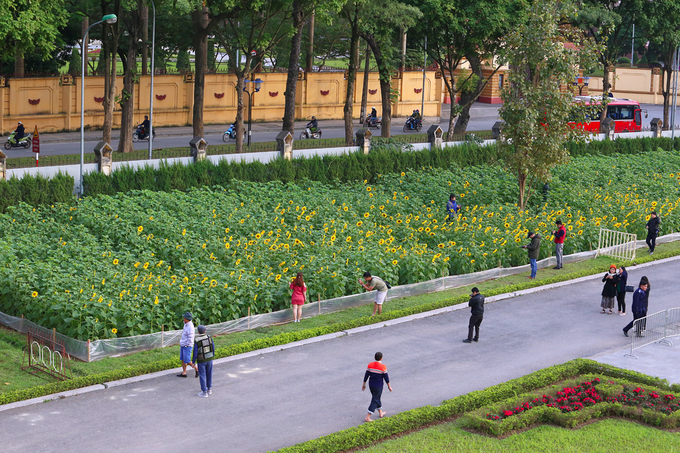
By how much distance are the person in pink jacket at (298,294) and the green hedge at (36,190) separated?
11254 millimetres

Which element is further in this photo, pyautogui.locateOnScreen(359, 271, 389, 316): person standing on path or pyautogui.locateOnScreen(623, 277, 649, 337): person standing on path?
pyautogui.locateOnScreen(359, 271, 389, 316): person standing on path

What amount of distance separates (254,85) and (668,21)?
81.4 ft

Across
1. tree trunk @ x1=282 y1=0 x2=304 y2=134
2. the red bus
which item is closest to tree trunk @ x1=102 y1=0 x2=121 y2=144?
tree trunk @ x1=282 y1=0 x2=304 y2=134

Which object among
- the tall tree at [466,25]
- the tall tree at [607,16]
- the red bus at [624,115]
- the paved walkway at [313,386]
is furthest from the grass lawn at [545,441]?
the red bus at [624,115]

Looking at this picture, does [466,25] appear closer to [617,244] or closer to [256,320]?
[617,244]

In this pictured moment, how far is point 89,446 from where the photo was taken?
43.8 ft

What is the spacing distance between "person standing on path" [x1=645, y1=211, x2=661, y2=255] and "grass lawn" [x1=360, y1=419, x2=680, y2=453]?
14.3 meters

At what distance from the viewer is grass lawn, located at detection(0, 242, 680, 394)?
16172mm

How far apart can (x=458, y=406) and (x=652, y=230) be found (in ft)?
50.1

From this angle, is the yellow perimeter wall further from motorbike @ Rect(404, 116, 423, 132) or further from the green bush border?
the green bush border

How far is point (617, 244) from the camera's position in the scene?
27453 millimetres

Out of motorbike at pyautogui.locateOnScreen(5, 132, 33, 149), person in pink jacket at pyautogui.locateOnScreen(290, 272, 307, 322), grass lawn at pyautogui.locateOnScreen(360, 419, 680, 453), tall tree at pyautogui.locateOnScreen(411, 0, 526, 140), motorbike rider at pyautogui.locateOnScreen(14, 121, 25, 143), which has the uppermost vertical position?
tall tree at pyautogui.locateOnScreen(411, 0, 526, 140)

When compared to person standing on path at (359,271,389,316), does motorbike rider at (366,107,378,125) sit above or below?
above

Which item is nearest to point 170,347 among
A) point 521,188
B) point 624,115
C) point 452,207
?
point 452,207
